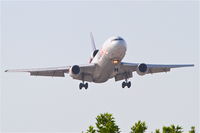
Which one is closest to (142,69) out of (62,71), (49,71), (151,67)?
(151,67)

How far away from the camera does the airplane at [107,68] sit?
187ft

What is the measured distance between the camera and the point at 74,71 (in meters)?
60.7

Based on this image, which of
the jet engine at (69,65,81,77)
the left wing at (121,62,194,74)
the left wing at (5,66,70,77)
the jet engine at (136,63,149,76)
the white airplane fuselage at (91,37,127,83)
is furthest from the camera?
the left wing at (5,66,70,77)

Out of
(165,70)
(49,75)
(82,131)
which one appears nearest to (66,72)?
(49,75)

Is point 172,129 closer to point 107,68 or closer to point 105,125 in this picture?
point 105,125

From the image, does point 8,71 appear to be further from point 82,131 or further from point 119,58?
point 82,131

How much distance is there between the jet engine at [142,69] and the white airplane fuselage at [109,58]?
2993 millimetres

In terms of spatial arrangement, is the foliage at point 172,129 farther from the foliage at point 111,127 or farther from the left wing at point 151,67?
the left wing at point 151,67

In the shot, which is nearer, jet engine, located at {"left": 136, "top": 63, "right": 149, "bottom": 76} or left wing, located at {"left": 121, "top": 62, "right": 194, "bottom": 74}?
jet engine, located at {"left": 136, "top": 63, "right": 149, "bottom": 76}

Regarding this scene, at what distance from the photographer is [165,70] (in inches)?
2586

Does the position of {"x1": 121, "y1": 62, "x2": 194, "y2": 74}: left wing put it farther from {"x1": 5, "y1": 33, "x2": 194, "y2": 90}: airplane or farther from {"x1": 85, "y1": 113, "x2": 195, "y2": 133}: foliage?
{"x1": 85, "y1": 113, "x2": 195, "y2": 133}: foliage

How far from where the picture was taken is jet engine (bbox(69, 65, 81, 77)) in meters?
60.6

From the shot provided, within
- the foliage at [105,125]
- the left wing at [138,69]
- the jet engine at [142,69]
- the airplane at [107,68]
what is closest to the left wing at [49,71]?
the airplane at [107,68]

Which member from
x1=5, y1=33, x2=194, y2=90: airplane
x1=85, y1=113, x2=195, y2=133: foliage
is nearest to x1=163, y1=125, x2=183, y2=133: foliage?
x1=85, y1=113, x2=195, y2=133: foliage
